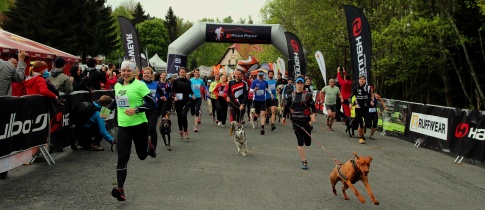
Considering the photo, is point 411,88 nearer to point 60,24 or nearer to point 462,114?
point 462,114

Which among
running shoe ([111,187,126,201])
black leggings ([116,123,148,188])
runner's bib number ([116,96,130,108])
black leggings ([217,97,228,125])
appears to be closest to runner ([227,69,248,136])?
black leggings ([217,97,228,125])

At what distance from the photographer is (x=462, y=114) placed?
11672 millimetres

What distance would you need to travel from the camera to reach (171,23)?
122 m

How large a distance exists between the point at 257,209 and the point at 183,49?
2544cm

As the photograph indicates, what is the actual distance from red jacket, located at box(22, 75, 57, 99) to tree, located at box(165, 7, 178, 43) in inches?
4484

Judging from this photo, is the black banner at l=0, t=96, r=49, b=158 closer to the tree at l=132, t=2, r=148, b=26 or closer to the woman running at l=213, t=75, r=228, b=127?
the woman running at l=213, t=75, r=228, b=127

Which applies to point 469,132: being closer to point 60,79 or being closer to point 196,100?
point 196,100

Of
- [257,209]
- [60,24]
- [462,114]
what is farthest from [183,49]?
[257,209]

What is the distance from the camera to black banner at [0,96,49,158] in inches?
293

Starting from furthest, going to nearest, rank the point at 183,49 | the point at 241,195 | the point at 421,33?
the point at 183,49 < the point at 421,33 < the point at 241,195

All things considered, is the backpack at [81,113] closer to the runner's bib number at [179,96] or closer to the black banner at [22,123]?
the black banner at [22,123]

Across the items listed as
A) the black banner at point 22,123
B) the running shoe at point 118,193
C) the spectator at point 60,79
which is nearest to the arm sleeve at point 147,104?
the running shoe at point 118,193

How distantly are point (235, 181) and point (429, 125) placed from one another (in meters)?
7.39

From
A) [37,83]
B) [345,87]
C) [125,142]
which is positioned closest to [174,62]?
[345,87]
